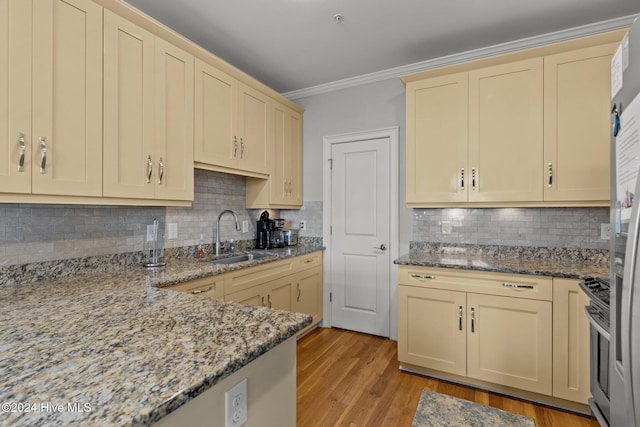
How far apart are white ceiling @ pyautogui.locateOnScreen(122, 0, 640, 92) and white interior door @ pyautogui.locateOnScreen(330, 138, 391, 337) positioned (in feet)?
2.99

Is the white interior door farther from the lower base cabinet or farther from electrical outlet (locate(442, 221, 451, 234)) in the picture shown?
the lower base cabinet

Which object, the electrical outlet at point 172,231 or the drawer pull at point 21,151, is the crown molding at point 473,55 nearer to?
the electrical outlet at point 172,231

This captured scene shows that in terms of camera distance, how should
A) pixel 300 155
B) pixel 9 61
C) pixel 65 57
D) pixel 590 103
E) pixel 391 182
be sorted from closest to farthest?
pixel 9 61 → pixel 65 57 → pixel 590 103 → pixel 391 182 → pixel 300 155

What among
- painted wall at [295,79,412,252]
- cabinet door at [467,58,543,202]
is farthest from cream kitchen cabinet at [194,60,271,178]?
cabinet door at [467,58,543,202]

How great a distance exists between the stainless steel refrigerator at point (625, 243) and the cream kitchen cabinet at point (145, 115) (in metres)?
2.27

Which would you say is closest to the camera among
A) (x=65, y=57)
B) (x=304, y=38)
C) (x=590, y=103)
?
(x=65, y=57)

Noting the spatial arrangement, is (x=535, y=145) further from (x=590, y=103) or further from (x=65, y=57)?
(x=65, y=57)

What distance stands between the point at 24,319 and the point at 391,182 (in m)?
2.84

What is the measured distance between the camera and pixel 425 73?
267 centimetres

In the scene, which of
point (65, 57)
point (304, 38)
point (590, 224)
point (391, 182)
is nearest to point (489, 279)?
point (590, 224)

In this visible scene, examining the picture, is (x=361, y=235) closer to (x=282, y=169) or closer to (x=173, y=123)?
(x=282, y=169)

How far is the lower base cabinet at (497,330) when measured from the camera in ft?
6.68

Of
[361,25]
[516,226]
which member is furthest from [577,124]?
[361,25]

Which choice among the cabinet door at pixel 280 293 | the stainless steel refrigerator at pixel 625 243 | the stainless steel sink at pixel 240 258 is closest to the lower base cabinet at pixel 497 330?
the cabinet door at pixel 280 293
